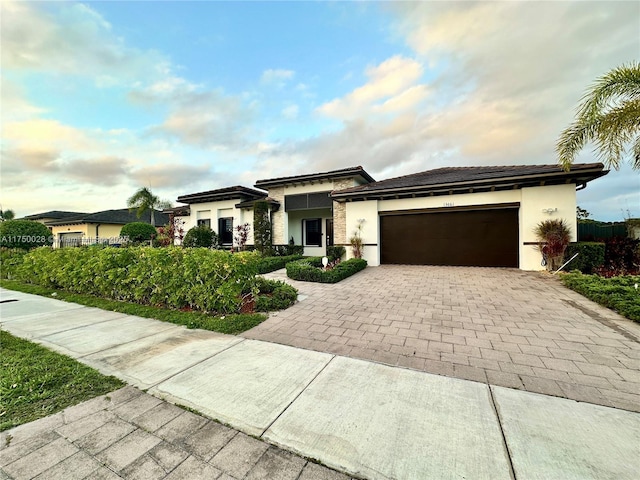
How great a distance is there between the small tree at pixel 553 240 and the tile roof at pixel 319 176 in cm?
777

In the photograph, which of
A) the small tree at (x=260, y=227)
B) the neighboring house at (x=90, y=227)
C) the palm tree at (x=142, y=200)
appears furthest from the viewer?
the neighboring house at (x=90, y=227)

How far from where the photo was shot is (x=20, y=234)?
12773 mm

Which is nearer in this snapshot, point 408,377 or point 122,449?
point 122,449

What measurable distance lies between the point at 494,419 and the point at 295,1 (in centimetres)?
1075

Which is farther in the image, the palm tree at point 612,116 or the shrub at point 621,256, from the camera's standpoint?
the shrub at point 621,256

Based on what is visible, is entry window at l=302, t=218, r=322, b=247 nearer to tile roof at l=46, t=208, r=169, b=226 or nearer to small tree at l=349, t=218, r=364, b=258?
small tree at l=349, t=218, r=364, b=258

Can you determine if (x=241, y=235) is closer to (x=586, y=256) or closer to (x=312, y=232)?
(x=312, y=232)

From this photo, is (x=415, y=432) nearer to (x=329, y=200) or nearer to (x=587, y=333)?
(x=587, y=333)

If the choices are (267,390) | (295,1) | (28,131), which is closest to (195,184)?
(28,131)

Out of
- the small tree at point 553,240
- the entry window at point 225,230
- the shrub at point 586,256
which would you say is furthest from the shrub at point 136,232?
the shrub at point 586,256

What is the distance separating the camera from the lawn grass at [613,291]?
14.8ft

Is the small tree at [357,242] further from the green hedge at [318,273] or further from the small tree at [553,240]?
the small tree at [553,240]

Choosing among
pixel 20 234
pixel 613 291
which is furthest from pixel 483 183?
pixel 20 234

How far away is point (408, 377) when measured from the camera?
2.66m
